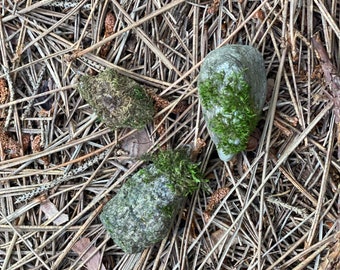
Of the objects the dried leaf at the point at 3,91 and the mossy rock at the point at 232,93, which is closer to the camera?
the mossy rock at the point at 232,93

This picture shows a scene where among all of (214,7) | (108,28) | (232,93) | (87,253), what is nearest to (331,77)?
(232,93)

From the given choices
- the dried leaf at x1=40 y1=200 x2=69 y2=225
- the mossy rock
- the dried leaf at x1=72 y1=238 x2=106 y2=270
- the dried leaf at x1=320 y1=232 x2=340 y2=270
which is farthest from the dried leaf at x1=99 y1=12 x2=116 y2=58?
the dried leaf at x1=320 y1=232 x2=340 y2=270

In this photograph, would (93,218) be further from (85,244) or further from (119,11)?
(119,11)

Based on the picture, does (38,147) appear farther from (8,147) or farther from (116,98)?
(116,98)

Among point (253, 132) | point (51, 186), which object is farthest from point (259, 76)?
point (51, 186)

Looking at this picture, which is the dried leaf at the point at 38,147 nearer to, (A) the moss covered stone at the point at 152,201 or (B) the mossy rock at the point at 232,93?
(A) the moss covered stone at the point at 152,201

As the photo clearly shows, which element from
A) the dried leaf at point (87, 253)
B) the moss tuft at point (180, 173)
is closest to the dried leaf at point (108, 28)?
the moss tuft at point (180, 173)
